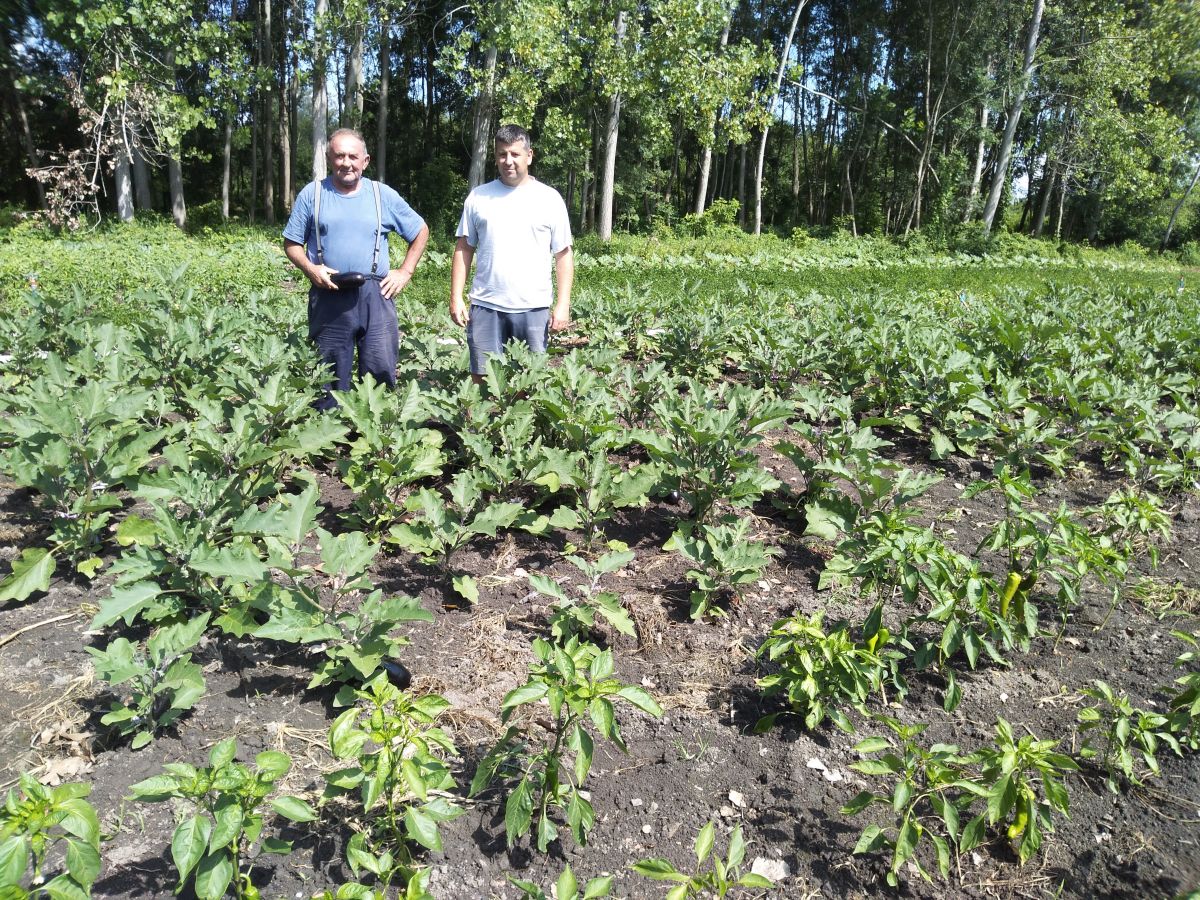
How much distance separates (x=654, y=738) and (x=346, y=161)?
128 inches

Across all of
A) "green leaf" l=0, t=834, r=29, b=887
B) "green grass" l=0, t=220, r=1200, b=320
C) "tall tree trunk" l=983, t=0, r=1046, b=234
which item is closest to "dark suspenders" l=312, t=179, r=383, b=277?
"green grass" l=0, t=220, r=1200, b=320

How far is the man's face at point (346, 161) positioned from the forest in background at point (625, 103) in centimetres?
1258

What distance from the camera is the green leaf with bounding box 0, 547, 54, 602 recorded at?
2.65 metres

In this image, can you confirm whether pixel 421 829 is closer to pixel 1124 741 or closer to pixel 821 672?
pixel 821 672

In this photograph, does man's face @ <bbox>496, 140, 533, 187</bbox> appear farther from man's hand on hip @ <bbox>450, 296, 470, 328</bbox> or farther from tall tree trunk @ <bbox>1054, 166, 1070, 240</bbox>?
tall tree trunk @ <bbox>1054, 166, 1070, 240</bbox>

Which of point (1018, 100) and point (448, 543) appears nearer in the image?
point (448, 543)

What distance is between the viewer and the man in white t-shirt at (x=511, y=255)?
4.18 metres

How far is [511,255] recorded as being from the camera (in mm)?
4230

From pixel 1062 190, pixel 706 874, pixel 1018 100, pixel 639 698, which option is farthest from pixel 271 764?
pixel 1062 190

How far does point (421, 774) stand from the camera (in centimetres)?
175

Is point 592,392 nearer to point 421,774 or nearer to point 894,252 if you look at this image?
point 421,774

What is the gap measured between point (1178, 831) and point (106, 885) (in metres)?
2.65

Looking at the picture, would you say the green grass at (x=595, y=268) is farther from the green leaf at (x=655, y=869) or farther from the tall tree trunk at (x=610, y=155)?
the green leaf at (x=655, y=869)

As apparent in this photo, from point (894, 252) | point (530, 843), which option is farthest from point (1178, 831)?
point (894, 252)
